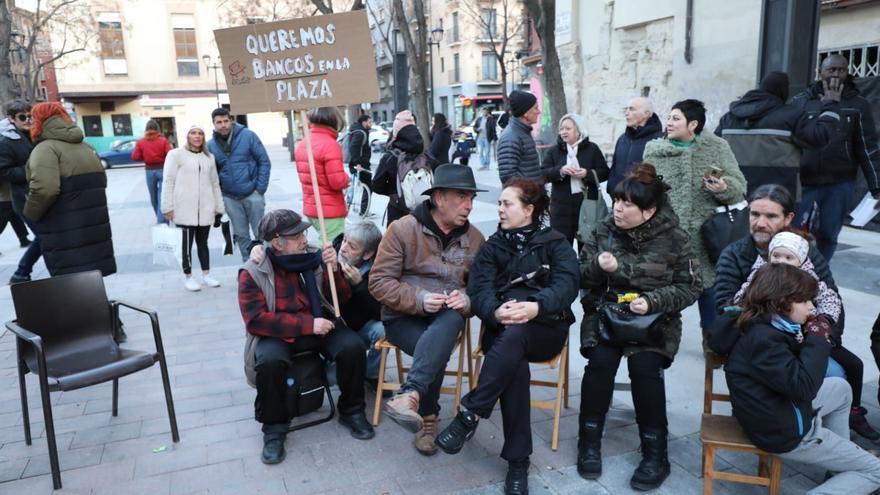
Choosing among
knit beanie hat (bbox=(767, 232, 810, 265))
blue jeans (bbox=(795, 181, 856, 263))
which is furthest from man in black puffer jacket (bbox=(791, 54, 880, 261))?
knit beanie hat (bbox=(767, 232, 810, 265))

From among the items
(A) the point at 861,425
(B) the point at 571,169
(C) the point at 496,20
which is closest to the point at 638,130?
(B) the point at 571,169

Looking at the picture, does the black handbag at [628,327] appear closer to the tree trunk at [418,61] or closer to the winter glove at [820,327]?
the winter glove at [820,327]

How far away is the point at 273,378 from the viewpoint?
3283mm

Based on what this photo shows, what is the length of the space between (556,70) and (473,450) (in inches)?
298

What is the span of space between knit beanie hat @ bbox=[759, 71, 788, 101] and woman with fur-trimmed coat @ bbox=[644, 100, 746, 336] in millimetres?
619

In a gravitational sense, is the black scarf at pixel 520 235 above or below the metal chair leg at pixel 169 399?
above

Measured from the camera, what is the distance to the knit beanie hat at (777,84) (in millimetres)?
4316

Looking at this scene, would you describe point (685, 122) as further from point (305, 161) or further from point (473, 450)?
point (305, 161)

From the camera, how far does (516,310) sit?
3.08 meters

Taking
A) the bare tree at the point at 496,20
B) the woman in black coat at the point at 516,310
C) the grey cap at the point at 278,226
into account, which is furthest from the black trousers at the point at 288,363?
the bare tree at the point at 496,20

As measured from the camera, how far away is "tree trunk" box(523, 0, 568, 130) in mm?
9688

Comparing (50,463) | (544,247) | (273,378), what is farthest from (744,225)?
(50,463)

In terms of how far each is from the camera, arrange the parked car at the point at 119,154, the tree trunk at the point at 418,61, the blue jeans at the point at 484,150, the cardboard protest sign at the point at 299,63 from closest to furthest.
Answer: the cardboard protest sign at the point at 299,63 < the tree trunk at the point at 418,61 < the blue jeans at the point at 484,150 < the parked car at the point at 119,154

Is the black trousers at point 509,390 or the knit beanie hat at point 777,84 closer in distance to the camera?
the black trousers at point 509,390
